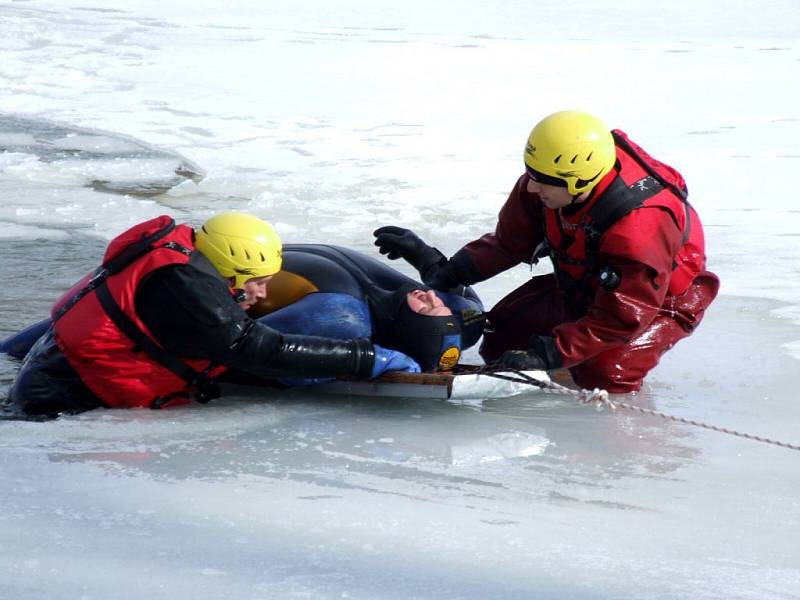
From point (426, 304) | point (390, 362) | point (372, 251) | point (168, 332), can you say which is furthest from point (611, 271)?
point (372, 251)

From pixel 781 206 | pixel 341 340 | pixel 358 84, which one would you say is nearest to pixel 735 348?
pixel 341 340

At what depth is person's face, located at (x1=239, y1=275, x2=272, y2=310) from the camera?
450 cm

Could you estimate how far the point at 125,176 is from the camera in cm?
916

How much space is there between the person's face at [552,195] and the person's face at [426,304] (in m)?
0.59

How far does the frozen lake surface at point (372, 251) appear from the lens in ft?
10.5

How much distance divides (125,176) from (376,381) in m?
5.04

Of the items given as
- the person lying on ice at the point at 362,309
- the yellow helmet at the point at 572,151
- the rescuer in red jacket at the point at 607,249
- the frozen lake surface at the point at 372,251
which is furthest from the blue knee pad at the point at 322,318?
the yellow helmet at the point at 572,151

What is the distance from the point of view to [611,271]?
15.3 ft

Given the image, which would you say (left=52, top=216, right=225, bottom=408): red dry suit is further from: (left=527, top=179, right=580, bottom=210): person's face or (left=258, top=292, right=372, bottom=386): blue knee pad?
(left=527, top=179, right=580, bottom=210): person's face

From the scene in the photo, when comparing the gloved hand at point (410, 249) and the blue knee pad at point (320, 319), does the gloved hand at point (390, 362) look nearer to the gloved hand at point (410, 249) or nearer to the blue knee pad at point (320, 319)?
the blue knee pad at point (320, 319)

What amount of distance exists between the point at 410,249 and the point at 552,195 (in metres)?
1.03

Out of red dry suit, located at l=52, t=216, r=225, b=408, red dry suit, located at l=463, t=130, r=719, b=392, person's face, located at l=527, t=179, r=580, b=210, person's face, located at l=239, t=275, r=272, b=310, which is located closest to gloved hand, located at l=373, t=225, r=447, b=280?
red dry suit, located at l=463, t=130, r=719, b=392

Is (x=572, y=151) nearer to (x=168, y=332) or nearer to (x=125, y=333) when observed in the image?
(x=168, y=332)

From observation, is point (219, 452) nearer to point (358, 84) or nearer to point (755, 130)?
point (755, 130)
